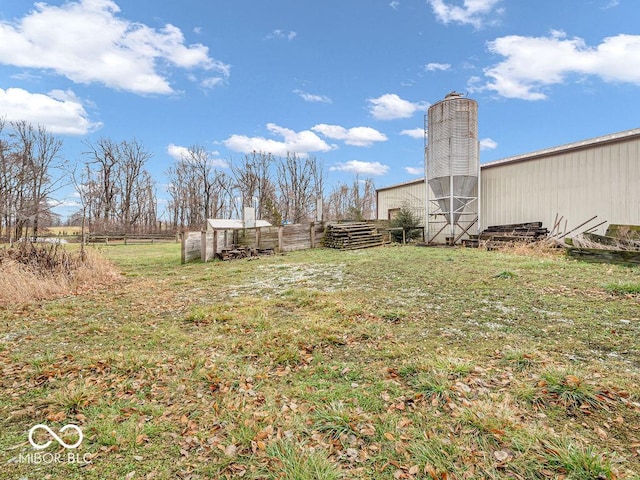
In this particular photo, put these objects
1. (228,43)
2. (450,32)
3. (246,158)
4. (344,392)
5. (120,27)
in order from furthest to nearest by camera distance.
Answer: (246,158) → (228,43) → (450,32) → (120,27) → (344,392)

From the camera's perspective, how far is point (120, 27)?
9.04m

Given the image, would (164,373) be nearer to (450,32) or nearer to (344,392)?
(344,392)

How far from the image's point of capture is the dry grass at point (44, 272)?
5.62 meters

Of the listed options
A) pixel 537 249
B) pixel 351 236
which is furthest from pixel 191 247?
pixel 537 249

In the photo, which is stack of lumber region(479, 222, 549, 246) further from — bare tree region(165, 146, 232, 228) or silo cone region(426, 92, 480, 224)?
bare tree region(165, 146, 232, 228)

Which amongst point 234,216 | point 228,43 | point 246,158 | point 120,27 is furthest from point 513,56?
point 234,216

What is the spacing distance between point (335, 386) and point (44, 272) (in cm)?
723

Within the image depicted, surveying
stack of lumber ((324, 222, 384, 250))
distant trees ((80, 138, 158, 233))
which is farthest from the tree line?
stack of lumber ((324, 222, 384, 250))

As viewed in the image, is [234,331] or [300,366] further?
[234,331]

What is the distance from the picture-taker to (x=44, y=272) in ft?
21.6

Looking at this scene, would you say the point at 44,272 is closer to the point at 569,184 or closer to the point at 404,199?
the point at 569,184

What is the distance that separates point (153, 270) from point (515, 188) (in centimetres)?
1455

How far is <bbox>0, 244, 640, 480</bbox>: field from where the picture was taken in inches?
72.6

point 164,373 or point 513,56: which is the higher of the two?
point 513,56
